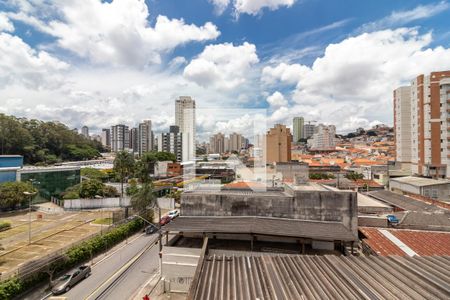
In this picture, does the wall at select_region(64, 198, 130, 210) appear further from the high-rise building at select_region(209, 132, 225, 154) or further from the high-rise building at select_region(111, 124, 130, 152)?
the high-rise building at select_region(111, 124, 130, 152)

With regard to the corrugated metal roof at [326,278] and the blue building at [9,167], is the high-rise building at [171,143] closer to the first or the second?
the blue building at [9,167]

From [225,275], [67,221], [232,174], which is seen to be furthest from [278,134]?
[225,275]

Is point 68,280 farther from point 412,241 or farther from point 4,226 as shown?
point 412,241

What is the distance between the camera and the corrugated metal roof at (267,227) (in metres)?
10.6

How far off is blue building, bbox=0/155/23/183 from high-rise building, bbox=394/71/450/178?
5612 centimetres

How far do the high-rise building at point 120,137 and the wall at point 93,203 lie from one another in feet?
317

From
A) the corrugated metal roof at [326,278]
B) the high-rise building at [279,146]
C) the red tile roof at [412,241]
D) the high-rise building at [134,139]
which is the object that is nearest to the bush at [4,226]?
the corrugated metal roof at [326,278]

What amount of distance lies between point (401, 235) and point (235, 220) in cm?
855

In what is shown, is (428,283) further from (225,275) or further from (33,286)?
(33,286)

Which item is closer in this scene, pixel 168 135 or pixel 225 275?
pixel 225 275

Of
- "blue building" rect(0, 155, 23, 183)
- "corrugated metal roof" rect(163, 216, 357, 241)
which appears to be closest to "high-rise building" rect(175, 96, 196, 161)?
"blue building" rect(0, 155, 23, 183)

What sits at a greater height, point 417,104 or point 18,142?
point 417,104

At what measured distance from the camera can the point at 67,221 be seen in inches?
881

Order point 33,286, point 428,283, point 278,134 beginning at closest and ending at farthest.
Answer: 1. point 428,283
2. point 33,286
3. point 278,134
